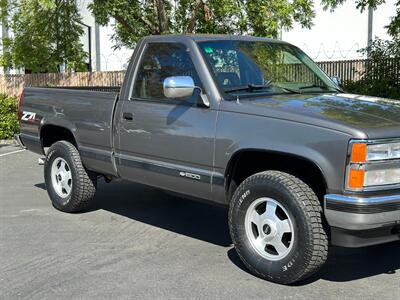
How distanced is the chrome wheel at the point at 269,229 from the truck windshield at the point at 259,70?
3.35 ft

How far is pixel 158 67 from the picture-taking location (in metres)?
5.54

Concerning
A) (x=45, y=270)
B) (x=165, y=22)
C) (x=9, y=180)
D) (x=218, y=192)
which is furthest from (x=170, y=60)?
(x=165, y=22)

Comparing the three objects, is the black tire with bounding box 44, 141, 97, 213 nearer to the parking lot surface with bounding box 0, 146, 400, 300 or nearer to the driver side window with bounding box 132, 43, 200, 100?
the parking lot surface with bounding box 0, 146, 400, 300

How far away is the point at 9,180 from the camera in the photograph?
9203 millimetres

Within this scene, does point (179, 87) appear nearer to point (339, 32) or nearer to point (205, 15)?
point (205, 15)

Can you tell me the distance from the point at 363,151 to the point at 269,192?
2.66 feet

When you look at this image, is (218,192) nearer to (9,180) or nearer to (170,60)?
(170,60)

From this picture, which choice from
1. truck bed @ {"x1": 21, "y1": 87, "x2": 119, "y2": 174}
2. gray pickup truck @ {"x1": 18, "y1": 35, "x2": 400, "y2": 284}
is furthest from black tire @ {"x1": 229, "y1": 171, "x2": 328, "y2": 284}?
truck bed @ {"x1": 21, "y1": 87, "x2": 119, "y2": 174}

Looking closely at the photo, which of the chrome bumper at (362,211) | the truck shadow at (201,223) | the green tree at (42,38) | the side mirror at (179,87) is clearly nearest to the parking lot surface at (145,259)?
the truck shadow at (201,223)

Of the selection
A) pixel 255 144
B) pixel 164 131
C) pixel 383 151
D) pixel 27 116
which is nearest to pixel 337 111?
pixel 383 151

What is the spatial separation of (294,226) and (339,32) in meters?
18.5

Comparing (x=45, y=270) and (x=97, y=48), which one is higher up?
(x=97, y=48)

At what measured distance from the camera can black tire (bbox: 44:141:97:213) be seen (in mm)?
6469

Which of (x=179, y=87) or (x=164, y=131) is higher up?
(x=179, y=87)
